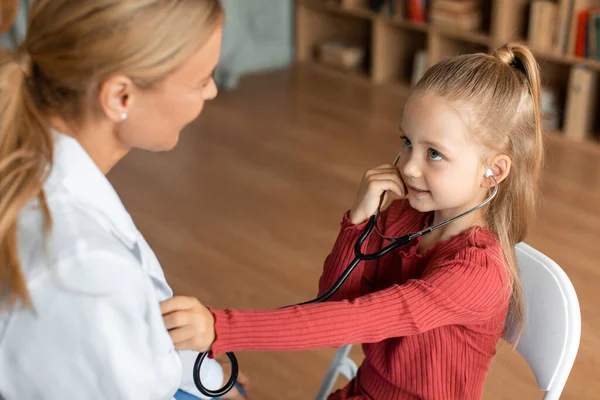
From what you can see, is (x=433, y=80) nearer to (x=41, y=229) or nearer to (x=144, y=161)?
(x=41, y=229)

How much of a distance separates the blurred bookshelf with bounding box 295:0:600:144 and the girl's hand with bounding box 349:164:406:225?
1.70m

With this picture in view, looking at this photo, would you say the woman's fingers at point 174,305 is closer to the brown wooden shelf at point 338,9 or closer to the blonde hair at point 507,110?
the blonde hair at point 507,110

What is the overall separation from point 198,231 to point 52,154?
1920 mm

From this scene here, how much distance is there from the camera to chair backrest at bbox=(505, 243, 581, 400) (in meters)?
1.23

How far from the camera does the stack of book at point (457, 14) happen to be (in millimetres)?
3896

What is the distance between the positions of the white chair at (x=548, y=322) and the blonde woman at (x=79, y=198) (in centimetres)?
60

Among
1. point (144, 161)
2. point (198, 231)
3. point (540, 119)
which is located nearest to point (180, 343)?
point (540, 119)

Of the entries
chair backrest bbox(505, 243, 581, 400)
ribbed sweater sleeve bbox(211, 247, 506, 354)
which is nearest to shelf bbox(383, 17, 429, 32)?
chair backrest bbox(505, 243, 581, 400)

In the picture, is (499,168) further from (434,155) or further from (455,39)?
(455,39)

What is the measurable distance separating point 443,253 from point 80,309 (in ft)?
2.01

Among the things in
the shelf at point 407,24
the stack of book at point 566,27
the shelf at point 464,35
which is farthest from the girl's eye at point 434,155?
the shelf at point 407,24

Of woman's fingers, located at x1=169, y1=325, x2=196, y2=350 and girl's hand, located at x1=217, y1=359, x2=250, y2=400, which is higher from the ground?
woman's fingers, located at x1=169, y1=325, x2=196, y2=350

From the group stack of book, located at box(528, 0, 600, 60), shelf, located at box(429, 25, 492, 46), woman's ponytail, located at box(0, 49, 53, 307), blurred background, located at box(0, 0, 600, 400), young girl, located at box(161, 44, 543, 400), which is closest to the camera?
woman's ponytail, located at box(0, 49, 53, 307)

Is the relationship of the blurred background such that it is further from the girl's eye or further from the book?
the girl's eye
